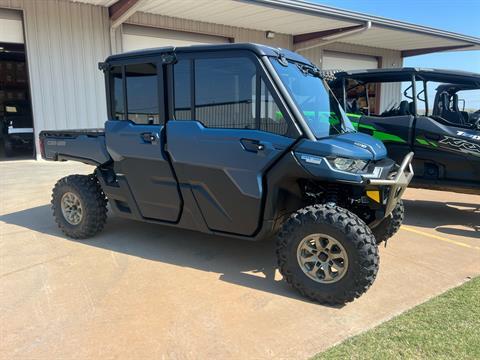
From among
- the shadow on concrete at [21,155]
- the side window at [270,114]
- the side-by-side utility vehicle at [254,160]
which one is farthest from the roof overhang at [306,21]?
the side window at [270,114]

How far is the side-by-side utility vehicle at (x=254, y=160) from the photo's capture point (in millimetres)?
3404

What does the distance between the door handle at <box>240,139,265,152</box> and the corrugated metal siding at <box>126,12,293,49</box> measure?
984cm

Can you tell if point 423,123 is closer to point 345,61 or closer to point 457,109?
point 457,109

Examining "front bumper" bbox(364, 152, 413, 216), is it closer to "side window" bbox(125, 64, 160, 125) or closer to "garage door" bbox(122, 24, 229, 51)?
"side window" bbox(125, 64, 160, 125)

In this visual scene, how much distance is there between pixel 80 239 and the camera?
16.5 ft

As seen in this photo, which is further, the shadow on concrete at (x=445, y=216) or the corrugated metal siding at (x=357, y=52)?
the corrugated metal siding at (x=357, y=52)

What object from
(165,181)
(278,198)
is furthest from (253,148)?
(165,181)

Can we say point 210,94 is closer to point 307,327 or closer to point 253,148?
point 253,148

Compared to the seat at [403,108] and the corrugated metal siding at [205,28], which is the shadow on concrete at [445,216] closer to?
the seat at [403,108]

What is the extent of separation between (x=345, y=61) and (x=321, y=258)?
16.5 m

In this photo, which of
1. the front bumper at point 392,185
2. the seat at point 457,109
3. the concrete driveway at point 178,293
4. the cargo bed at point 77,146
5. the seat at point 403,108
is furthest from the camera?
the seat at point 457,109

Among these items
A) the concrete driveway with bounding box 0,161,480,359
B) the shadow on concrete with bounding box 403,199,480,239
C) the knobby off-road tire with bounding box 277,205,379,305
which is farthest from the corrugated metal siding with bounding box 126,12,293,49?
the knobby off-road tire with bounding box 277,205,379,305

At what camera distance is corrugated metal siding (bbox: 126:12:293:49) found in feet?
40.0

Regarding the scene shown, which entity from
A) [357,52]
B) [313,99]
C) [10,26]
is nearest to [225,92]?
[313,99]
